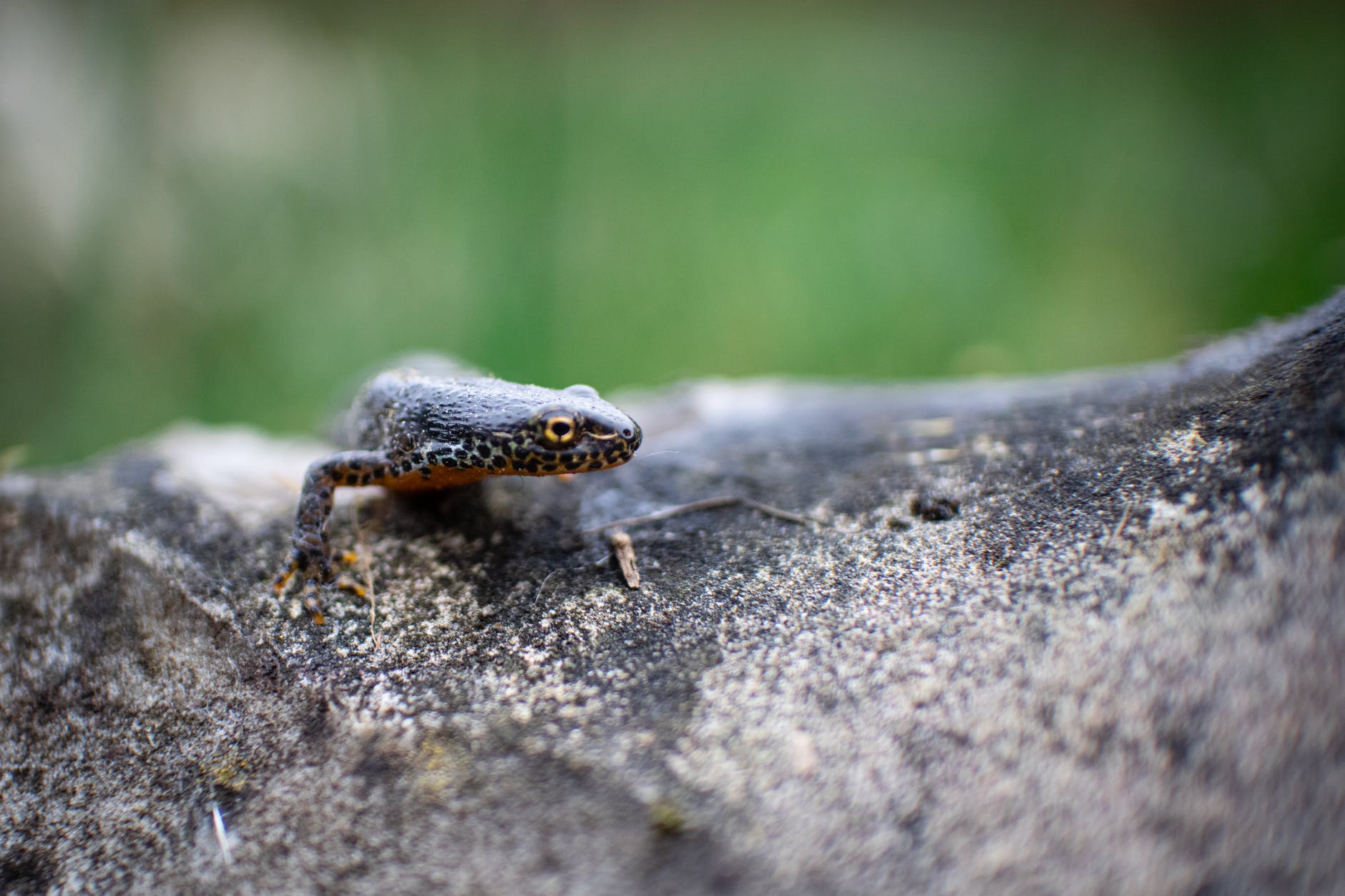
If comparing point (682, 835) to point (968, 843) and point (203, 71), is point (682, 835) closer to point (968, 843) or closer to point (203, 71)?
point (968, 843)

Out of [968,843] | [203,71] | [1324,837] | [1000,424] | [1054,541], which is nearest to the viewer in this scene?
[1324,837]

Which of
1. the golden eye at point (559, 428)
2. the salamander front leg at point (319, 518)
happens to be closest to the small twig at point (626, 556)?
the golden eye at point (559, 428)

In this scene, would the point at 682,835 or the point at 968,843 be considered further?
the point at 682,835

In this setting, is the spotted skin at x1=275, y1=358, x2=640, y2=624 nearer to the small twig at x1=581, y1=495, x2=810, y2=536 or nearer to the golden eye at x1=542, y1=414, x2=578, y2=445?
the golden eye at x1=542, y1=414, x2=578, y2=445

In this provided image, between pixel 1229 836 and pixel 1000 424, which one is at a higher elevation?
pixel 1000 424

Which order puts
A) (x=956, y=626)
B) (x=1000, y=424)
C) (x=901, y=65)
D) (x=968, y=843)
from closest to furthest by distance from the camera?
(x=968, y=843) → (x=956, y=626) → (x=1000, y=424) → (x=901, y=65)

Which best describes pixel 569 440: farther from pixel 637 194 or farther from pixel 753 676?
pixel 637 194

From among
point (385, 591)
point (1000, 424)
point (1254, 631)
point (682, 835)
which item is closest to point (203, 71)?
point (385, 591)

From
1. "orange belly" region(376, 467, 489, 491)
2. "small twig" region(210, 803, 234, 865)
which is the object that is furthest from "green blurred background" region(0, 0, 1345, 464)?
"small twig" region(210, 803, 234, 865)
